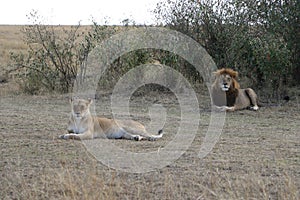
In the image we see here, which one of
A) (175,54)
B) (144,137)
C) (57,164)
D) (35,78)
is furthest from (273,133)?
(35,78)

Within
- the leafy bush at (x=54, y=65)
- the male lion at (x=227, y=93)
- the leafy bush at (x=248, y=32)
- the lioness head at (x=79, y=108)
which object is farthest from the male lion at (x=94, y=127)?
the leafy bush at (x=54, y=65)

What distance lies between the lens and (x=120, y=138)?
884 cm

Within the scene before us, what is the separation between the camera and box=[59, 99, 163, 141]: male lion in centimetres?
850

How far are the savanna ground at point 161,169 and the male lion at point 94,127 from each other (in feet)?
0.91

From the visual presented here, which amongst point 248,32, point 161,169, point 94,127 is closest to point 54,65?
point 248,32

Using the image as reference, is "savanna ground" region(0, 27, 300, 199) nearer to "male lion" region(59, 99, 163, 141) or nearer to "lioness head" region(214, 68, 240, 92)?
"male lion" region(59, 99, 163, 141)

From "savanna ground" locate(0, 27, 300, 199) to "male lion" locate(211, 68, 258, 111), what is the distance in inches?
72.3

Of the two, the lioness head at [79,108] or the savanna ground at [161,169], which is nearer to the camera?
the savanna ground at [161,169]

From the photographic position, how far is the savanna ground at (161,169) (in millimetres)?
5684

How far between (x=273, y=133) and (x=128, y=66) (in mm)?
7000

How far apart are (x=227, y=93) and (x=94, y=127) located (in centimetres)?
452

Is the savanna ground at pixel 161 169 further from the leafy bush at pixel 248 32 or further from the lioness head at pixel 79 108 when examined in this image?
the leafy bush at pixel 248 32

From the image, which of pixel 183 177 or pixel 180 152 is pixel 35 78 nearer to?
pixel 180 152

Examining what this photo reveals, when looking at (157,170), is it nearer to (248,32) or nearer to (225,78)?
(225,78)
